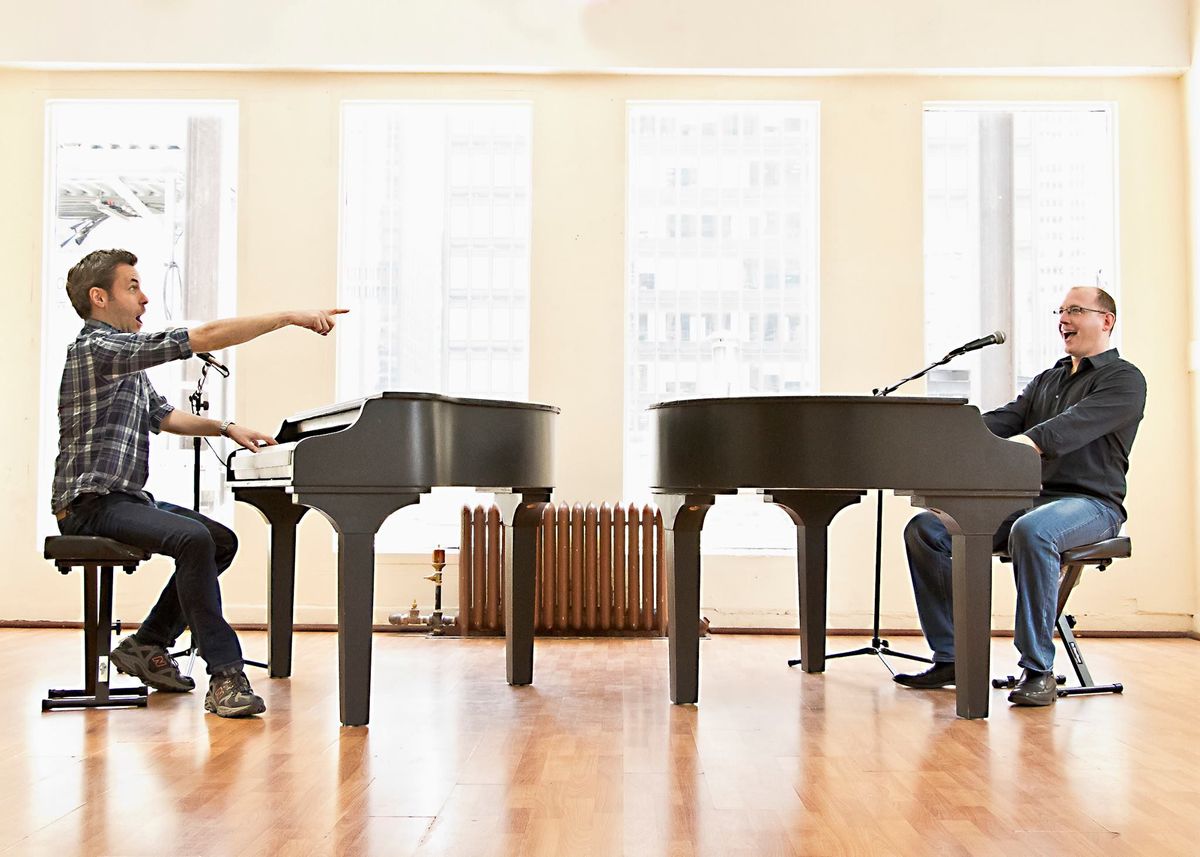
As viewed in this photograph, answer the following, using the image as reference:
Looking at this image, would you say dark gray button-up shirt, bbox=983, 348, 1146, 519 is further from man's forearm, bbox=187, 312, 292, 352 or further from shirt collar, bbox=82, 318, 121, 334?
shirt collar, bbox=82, 318, 121, 334

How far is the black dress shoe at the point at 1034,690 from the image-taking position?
11.7 ft

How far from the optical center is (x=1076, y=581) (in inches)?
155

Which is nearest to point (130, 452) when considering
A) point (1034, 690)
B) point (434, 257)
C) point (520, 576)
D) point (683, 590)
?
point (520, 576)

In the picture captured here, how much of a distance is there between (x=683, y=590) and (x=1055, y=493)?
140 cm

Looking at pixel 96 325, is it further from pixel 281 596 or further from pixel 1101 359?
pixel 1101 359

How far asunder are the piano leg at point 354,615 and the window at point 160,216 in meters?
2.91

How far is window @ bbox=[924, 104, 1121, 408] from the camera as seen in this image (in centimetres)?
582

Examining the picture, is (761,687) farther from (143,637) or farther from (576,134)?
(576,134)

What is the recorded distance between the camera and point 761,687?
3.98 meters

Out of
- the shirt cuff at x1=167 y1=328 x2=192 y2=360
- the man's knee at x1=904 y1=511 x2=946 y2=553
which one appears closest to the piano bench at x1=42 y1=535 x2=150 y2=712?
the shirt cuff at x1=167 y1=328 x2=192 y2=360

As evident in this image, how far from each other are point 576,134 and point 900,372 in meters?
2.05

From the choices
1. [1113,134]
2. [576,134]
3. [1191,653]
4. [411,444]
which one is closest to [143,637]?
[411,444]

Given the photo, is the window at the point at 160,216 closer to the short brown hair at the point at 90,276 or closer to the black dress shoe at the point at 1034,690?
the short brown hair at the point at 90,276

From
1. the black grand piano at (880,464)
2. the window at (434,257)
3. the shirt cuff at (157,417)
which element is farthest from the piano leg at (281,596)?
the window at (434,257)
